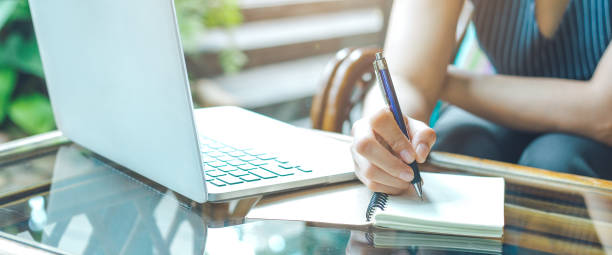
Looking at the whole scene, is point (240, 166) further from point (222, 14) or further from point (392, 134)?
point (222, 14)

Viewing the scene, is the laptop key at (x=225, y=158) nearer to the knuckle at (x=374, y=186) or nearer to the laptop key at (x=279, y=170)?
the laptop key at (x=279, y=170)

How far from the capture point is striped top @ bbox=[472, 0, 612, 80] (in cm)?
89

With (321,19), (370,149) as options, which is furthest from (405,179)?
(321,19)

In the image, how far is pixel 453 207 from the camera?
0.52 m

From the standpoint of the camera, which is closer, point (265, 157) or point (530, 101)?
point (265, 157)

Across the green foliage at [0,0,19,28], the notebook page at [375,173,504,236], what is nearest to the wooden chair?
the notebook page at [375,173,504,236]

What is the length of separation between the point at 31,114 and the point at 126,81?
1830 mm

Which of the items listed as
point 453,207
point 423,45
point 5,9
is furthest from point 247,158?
point 5,9

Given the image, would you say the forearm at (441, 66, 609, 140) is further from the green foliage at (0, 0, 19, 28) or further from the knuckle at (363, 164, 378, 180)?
the green foliage at (0, 0, 19, 28)

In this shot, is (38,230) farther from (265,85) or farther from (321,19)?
(321,19)

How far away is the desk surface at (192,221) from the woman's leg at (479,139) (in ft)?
0.70

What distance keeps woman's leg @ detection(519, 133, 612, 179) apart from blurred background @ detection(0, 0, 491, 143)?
1345 millimetres

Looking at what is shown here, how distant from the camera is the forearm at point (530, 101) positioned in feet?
2.65

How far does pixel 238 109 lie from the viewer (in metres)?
0.87
